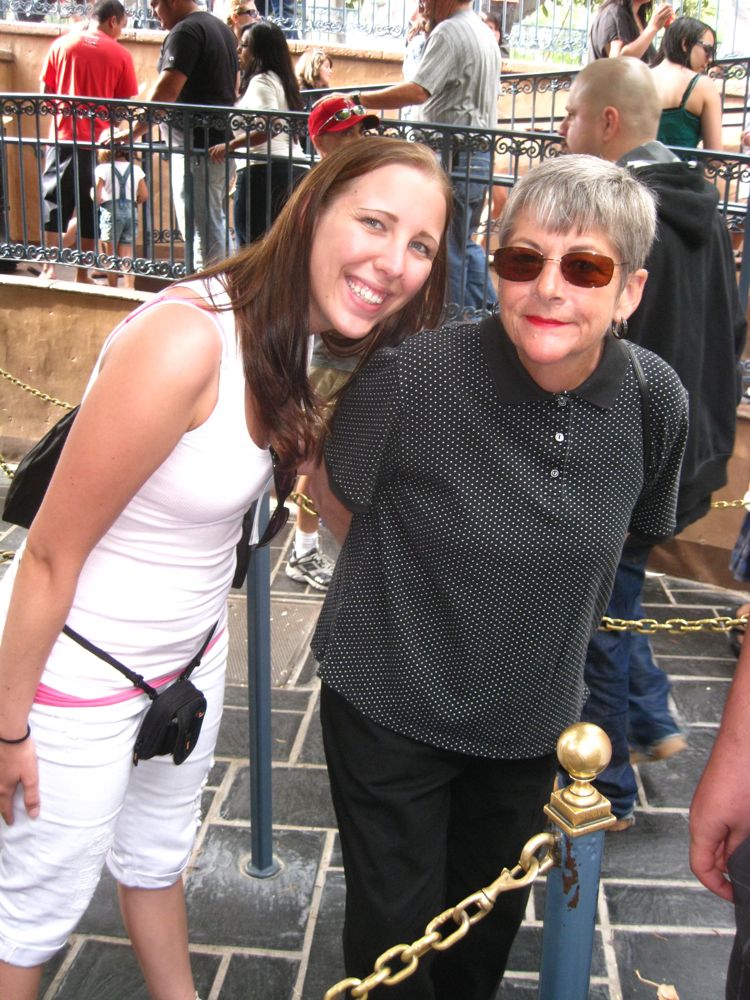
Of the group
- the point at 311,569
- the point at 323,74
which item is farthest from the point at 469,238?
the point at 323,74

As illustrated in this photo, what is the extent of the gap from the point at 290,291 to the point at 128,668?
738 millimetres

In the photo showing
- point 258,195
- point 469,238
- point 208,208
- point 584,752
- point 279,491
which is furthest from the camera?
point 208,208

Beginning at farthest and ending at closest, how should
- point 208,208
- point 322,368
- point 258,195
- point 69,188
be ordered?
point 69,188, point 208,208, point 258,195, point 322,368

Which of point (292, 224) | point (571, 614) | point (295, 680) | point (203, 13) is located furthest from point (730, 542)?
point (203, 13)

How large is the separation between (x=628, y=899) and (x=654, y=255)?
1.88 metres

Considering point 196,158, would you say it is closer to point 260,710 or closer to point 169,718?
point 260,710

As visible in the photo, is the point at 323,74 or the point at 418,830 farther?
the point at 323,74

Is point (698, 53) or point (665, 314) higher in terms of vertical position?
point (698, 53)

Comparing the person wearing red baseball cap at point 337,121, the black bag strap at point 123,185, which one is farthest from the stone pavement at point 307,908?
the black bag strap at point 123,185

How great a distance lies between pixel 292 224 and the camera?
72.7 inches

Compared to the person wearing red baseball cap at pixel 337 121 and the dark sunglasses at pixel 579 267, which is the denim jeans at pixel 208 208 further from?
the dark sunglasses at pixel 579 267

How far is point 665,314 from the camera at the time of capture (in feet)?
9.59

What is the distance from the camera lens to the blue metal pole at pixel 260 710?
2659mm

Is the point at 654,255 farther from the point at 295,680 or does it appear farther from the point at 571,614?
the point at 295,680
